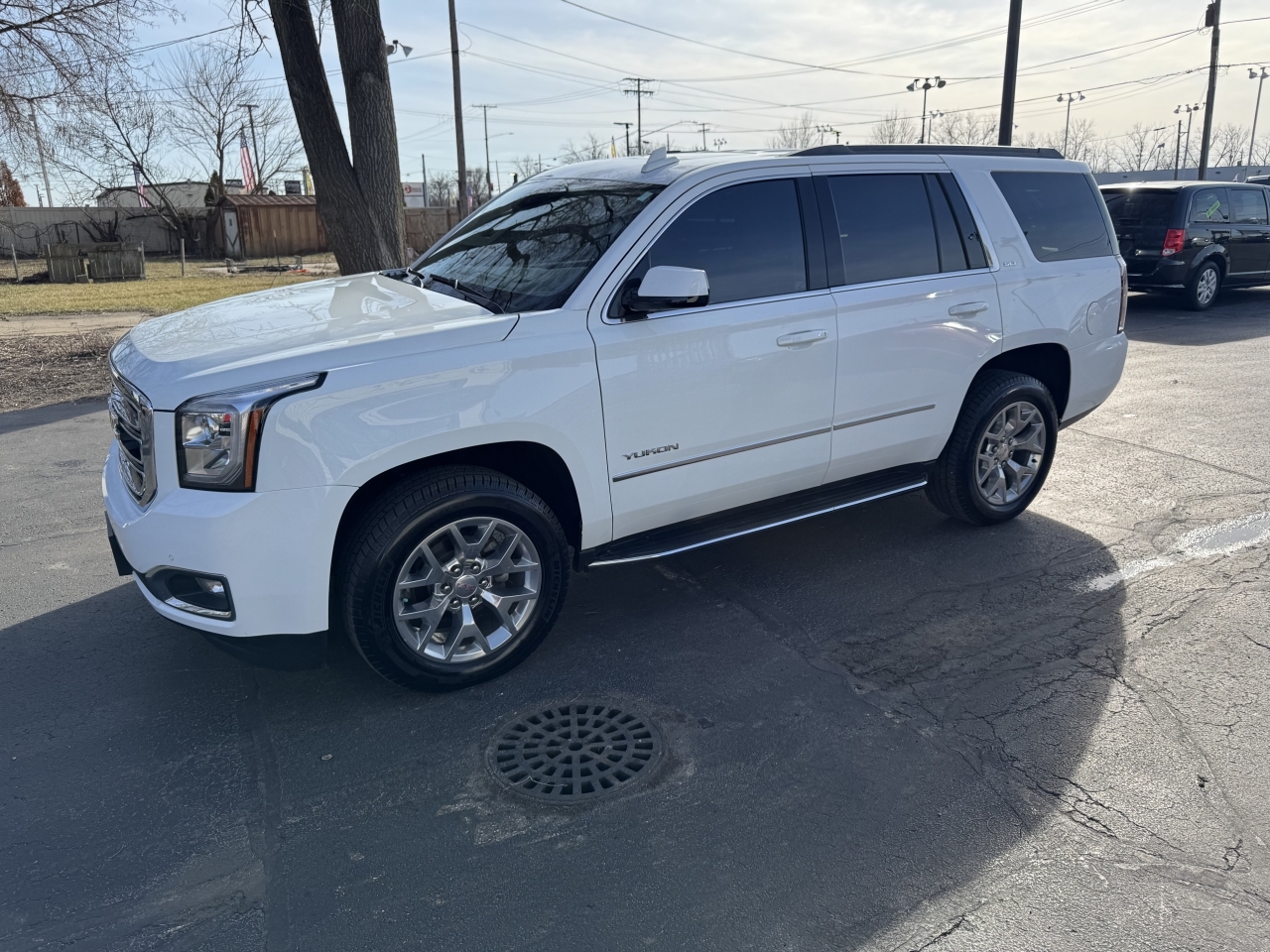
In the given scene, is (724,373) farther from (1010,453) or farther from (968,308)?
(1010,453)

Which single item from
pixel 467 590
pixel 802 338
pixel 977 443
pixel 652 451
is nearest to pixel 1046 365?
pixel 977 443

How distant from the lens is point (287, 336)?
3.56 m

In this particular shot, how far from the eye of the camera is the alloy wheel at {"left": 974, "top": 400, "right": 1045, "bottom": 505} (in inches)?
206

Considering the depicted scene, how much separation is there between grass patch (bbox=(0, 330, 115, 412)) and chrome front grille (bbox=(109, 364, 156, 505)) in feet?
19.1

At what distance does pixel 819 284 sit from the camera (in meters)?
4.36

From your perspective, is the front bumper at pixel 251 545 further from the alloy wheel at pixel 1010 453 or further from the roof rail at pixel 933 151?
the alloy wheel at pixel 1010 453

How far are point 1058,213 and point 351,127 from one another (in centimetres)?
779

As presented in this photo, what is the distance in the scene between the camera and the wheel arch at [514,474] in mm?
3511

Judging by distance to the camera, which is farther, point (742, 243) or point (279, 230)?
point (279, 230)

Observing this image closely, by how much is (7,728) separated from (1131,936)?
3.79 m

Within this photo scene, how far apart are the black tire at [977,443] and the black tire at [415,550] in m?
2.43

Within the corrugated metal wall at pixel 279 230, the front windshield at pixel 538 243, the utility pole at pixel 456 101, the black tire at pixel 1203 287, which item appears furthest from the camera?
the corrugated metal wall at pixel 279 230

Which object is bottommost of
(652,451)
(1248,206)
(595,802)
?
(595,802)

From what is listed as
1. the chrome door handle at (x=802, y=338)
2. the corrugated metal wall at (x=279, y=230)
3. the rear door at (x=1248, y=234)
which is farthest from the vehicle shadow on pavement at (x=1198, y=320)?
the corrugated metal wall at (x=279, y=230)
